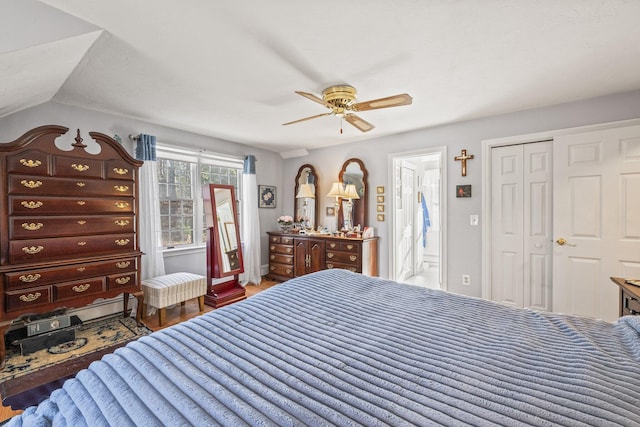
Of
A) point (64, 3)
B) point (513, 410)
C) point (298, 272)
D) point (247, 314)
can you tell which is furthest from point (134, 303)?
point (513, 410)

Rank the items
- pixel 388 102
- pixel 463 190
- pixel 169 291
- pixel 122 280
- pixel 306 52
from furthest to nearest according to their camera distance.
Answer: pixel 463 190 < pixel 169 291 < pixel 122 280 < pixel 388 102 < pixel 306 52

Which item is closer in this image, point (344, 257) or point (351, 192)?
point (344, 257)

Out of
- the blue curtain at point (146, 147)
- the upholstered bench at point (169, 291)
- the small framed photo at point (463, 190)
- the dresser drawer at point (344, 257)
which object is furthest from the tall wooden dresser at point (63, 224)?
the small framed photo at point (463, 190)

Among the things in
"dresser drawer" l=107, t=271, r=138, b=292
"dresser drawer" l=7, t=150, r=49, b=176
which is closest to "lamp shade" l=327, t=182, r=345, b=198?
"dresser drawer" l=107, t=271, r=138, b=292

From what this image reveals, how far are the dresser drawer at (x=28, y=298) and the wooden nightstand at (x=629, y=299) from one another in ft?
14.2

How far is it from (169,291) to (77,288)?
2.61 feet

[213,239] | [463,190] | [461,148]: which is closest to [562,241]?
[463,190]

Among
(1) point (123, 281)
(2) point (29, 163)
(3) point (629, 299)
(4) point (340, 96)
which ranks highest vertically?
(4) point (340, 96)

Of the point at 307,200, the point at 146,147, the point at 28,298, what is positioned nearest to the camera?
the point at 28,298

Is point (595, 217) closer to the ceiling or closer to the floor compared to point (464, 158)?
closer to the floor

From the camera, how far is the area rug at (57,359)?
64.1 inches

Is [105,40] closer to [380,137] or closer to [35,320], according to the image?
[35,320]

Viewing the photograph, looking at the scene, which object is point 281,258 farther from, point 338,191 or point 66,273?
point 66,273

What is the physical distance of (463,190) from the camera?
3535 millimetres
